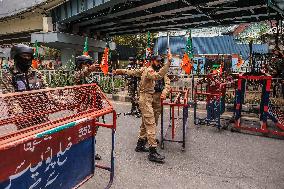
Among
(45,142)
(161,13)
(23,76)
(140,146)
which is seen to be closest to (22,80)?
(23,76)

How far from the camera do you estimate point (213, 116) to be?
8.44 meters

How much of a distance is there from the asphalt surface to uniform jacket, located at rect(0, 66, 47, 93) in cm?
183

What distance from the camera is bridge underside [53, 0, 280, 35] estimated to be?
16.8m

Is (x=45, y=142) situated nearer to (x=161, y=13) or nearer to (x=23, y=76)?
(x=23, y=76)

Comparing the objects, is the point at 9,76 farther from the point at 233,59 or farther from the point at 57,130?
the point at 233,59

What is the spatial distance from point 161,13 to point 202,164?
1610 centimetres

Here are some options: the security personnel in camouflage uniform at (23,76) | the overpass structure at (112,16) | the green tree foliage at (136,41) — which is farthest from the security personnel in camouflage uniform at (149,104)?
the green tree foliage at (136,41)

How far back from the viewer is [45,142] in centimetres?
280

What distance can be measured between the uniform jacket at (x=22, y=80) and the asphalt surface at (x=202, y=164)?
5.99 ft

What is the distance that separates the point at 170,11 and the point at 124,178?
16.1m

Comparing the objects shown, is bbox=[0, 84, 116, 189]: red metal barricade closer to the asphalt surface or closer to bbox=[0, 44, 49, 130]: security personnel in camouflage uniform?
bbox=[0, 44, 49, 130]: security personnel in camouflage uniform

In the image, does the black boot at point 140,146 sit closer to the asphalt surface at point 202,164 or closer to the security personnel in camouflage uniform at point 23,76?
the asphalt surface at point 202,164

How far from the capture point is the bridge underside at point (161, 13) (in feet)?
55.2

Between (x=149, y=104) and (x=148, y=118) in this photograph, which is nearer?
(x=148, y=118)
